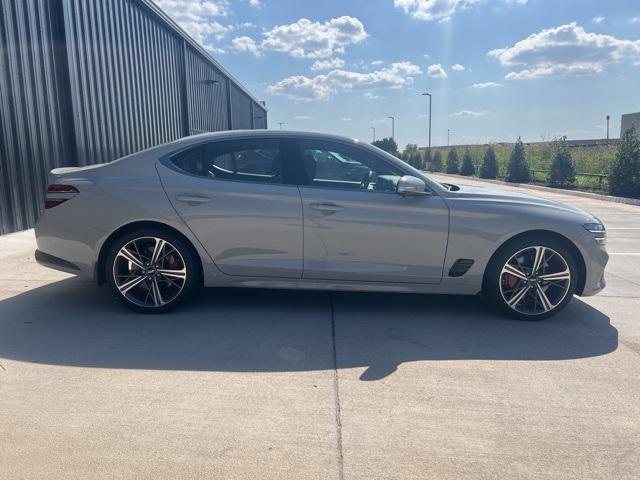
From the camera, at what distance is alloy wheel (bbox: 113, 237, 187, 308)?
4.45 m

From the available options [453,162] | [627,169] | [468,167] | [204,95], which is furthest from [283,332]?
[453,162]

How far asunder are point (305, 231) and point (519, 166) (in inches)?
1051

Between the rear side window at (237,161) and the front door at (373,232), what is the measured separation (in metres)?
0.35

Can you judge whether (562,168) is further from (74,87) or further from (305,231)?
(305,231)

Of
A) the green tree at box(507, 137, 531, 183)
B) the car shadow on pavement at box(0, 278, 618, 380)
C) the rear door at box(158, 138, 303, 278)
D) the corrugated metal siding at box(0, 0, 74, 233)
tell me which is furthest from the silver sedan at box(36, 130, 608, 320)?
the green tree at box(507, 137, 531, 183)

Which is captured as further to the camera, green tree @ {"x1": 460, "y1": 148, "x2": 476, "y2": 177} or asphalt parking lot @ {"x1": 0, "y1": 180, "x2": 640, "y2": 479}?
green tree @ {"x1": 460, "y1": 148, "x2": 476, "y2": 177}

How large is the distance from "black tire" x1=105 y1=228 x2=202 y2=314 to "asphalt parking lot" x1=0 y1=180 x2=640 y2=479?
152 millimetres

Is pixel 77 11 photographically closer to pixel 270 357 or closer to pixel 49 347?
pixel 49 347

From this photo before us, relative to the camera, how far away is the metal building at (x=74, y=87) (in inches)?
314

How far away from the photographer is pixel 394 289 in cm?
450

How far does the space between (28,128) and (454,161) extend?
3744 cm

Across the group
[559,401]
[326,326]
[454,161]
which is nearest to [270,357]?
[326,326]

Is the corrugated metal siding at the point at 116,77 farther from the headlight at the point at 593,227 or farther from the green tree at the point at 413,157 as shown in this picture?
the green tree at the point at 413,157

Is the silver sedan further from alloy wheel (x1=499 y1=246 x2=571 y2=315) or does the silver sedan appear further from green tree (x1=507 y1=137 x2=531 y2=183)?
green tree (x1=507 y1=137 x2=531 y2=183)
